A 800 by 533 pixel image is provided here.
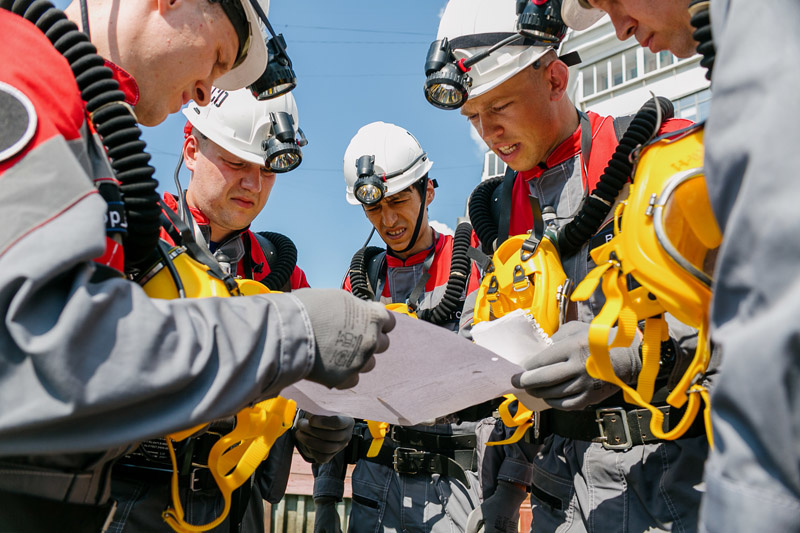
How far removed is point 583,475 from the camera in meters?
2.34

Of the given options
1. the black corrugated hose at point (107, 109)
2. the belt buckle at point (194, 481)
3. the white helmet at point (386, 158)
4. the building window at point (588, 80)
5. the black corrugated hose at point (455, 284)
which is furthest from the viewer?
the building window at point (588, 80)

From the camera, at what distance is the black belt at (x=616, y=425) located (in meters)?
2.12

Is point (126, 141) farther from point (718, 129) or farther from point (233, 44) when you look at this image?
point (718, 129)

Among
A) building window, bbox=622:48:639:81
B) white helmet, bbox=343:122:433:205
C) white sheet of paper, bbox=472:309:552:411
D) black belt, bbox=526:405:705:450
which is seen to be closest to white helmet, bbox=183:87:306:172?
white helmet, bbox=343:122:433:205

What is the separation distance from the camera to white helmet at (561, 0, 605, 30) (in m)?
2.98

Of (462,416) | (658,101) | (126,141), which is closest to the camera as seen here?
(126,141)

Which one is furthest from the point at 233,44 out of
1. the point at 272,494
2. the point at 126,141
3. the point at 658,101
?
the point at 272,494

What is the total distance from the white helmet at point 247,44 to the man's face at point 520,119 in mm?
1015

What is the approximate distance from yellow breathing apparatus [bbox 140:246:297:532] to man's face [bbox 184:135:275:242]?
1.52 m

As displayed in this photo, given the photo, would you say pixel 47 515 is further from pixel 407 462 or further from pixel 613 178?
pixel 407 462

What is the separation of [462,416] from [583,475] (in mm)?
928

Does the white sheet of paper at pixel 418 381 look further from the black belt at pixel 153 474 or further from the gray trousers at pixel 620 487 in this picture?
the black belt at pixel 153 474

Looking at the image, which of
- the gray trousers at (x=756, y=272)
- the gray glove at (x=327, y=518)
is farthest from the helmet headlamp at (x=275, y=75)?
the gray glove at (x=327, y=518)

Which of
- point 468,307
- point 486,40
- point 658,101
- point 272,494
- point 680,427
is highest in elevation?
point 486,40
